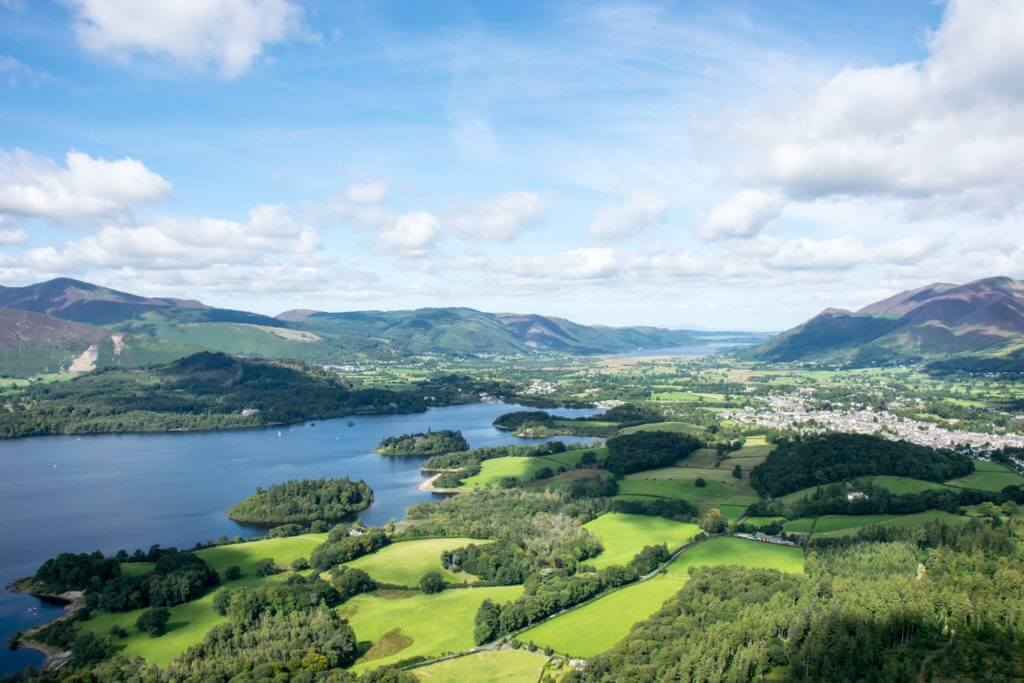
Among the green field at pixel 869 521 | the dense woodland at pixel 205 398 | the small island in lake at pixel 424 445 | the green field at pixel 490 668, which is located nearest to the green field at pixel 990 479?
the green field at pixel 869 521

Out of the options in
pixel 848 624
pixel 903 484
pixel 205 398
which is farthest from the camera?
pixel 205 398

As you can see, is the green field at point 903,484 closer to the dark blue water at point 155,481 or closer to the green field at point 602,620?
the green field at point 602,620

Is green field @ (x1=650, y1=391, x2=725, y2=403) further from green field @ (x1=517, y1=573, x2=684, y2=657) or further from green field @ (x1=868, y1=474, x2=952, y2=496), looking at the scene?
green field @ (x1=517, y1=573, x2=684, y2=657)

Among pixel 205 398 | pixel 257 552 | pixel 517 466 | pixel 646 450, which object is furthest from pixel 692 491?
pixel 205 398

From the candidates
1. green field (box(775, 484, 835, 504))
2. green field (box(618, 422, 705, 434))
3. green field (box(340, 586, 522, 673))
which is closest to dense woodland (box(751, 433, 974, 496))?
green field (box(775, 484, 835, 504))

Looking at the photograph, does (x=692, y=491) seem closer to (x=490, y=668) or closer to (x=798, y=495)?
(x=798, y=495)
